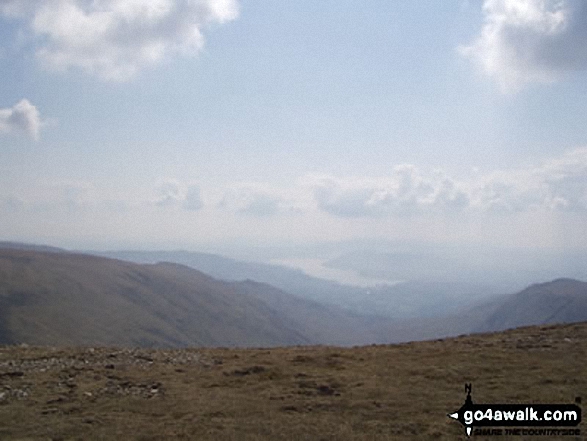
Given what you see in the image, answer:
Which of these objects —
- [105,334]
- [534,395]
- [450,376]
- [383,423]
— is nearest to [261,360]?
[450,376]

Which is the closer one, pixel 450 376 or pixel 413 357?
pixel 450 376

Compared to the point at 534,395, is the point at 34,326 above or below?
below

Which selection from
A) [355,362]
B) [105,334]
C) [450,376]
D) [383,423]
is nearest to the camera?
[383,423]

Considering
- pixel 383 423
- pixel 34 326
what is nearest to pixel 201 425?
pixel 383 423

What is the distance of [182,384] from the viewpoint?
22.5m

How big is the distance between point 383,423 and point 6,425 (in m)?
13.2

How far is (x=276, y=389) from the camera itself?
21203 millimetres

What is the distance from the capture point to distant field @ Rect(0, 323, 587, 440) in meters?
15.8

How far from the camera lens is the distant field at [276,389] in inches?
623

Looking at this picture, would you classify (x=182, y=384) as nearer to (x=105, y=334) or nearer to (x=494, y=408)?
(x=494, y=408)

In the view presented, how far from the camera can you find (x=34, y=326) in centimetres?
17638

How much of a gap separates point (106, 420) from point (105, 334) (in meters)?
201

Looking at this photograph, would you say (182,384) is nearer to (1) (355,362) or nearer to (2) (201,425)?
(2) (201,425)

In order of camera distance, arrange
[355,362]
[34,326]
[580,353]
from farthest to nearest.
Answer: [34,326]
[355,362]
[580,353]
